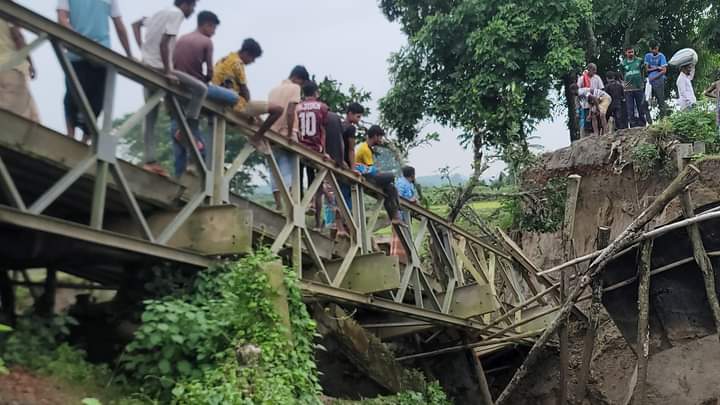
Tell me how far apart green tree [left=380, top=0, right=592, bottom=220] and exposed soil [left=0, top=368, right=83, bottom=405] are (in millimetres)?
11439

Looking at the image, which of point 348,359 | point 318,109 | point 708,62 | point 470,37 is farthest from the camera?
point 708,62

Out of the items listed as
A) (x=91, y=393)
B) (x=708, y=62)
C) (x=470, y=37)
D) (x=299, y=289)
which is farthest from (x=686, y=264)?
(x=708, y=62)

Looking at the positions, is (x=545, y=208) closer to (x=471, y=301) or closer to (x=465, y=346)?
(x=465, y=346)

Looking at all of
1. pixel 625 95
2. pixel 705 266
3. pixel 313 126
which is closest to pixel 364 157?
pixel 313 126

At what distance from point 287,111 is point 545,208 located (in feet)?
27.1

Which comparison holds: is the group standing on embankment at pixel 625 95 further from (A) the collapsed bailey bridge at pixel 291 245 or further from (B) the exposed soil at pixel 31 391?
(B) the exposed soil at pixel 31 391

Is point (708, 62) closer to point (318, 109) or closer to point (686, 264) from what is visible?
point (686, 264)

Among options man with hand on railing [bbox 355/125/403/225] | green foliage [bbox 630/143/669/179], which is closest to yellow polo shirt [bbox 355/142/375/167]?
man with hand on railing [bbox 355/125/403/225]

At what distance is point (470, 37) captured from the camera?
1656cm

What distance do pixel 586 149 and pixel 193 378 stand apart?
9688 mm

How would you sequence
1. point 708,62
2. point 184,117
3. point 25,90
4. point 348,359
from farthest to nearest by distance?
point 708,62
point 348,359
point 184,117
point 25,90

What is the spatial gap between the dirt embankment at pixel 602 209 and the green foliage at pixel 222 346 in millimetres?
7233

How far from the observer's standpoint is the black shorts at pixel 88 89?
4699 mm

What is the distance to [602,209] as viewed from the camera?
12578mm
